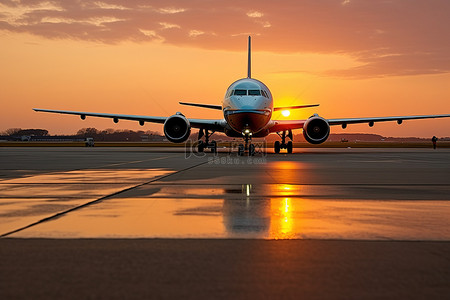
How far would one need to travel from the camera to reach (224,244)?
508cm

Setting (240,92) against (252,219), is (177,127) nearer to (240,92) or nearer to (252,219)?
(240,92)

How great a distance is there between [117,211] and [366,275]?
4315 mm

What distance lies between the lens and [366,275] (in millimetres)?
3939

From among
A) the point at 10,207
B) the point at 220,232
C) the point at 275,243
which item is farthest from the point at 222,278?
the point at 10,207

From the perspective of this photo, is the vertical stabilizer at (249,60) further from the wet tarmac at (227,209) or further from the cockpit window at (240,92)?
the wet tarmac at (227,209)

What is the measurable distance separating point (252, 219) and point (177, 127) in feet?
84.0

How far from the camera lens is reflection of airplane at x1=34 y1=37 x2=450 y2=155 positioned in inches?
1097

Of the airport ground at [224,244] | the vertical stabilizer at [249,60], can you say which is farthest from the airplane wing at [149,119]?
the airport ground at [224,244]


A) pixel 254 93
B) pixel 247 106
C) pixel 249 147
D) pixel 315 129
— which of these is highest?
pixel 254 93

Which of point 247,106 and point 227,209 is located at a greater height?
point 247,106

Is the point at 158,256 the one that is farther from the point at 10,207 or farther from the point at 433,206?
the point at 433,206

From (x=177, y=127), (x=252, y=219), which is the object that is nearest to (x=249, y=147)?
(x=177, y=127)

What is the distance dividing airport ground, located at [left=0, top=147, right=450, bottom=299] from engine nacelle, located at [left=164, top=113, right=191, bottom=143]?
71.7ft

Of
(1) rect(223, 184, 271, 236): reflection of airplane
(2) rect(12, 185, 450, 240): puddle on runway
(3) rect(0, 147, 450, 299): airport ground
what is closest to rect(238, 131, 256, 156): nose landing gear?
(3) rect(0, 147, 450, 299): airport ground
